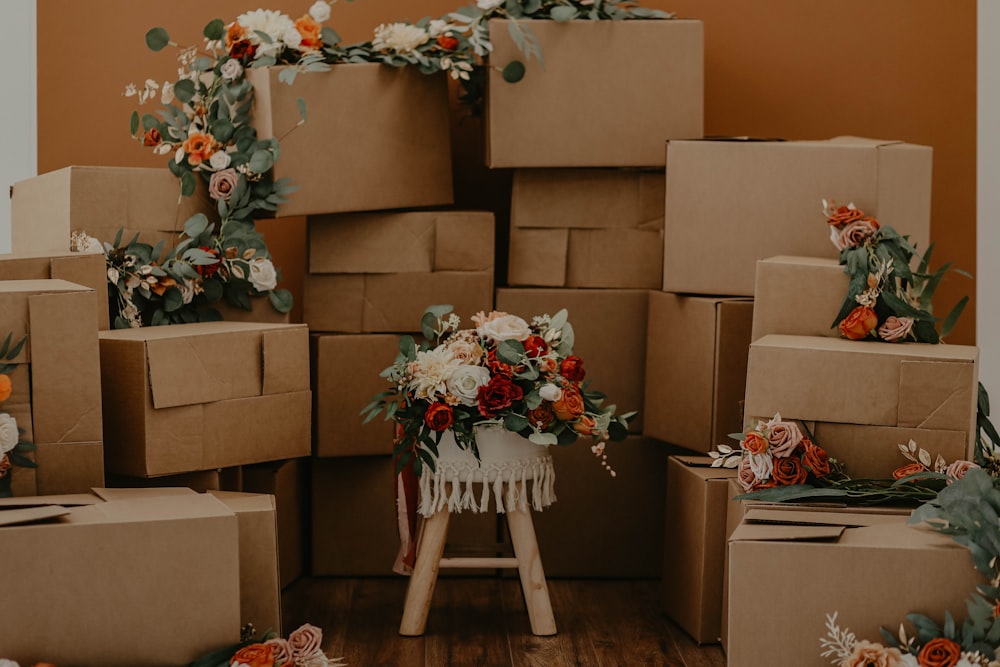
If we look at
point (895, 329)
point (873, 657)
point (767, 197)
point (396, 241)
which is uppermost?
point (767, 197)

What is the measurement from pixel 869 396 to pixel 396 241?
1.24m

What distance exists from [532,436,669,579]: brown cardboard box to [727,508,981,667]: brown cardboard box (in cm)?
107

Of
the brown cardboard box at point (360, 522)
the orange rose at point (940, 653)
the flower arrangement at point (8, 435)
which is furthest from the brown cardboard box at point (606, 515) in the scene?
the flower arrangement at point (8, 435)

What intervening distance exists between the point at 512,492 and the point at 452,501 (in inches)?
5.1

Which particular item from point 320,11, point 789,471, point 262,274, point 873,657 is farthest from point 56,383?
point 873,657

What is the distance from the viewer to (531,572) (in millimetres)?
2484

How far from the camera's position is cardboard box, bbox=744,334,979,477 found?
2.05m

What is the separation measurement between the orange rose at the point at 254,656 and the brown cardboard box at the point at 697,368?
120cm

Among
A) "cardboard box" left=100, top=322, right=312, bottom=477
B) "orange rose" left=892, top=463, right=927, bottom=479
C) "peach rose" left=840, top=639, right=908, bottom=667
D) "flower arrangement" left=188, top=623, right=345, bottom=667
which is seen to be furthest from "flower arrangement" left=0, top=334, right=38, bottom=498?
"orange rose" left=892, top=463, right=927, bottom=479

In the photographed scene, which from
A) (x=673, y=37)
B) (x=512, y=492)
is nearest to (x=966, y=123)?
(x=673, y=37)

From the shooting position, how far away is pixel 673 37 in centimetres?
271

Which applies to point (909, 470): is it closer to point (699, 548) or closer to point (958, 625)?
point (958, 625)

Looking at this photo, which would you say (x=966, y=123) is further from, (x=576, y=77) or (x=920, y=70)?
(x=576, y=77)

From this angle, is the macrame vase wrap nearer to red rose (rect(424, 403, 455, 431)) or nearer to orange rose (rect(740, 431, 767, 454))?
red rose (rect(424, 403, 455, 431))
